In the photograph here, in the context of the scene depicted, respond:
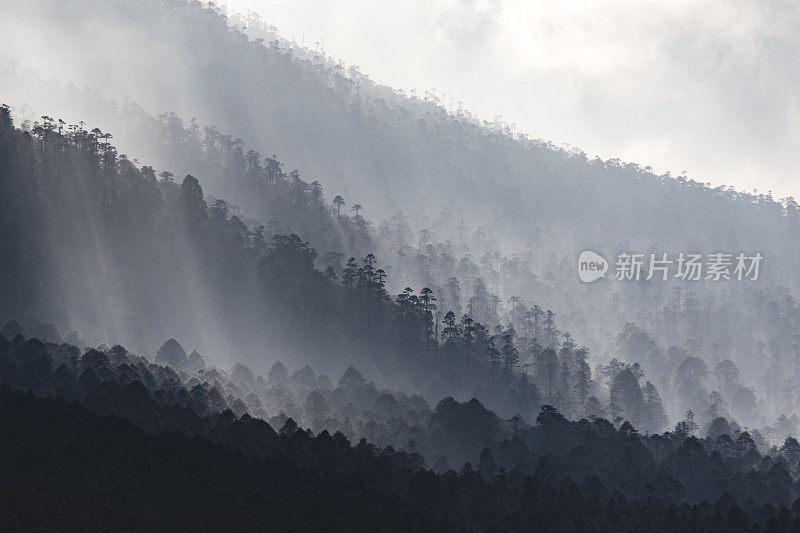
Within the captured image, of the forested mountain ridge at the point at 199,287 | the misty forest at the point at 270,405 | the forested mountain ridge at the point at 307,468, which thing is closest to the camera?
the forested mountain ridge at the point at 307,468

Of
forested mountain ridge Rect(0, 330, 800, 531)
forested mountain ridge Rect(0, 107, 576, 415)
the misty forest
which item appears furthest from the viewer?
forested mountain ridge Rect(0, 107, 576, 415)

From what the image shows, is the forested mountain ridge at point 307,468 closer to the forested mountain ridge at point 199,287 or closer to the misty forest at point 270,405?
the misty forest at point 270,405

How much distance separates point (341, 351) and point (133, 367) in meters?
71.4

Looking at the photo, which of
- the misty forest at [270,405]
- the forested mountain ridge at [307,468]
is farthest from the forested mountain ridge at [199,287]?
the forested mountain ridge at [307,468]

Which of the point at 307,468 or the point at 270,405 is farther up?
the point at 270,405

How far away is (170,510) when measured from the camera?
7394cm

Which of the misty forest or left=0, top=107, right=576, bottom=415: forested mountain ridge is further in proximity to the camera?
left=0, top=107, right=576, bottom=415: forested mountain ridge

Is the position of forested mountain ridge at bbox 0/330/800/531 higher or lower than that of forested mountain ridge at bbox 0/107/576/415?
lower

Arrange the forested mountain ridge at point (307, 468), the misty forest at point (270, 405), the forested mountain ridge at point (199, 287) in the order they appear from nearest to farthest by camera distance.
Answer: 1. the forested mountain ridge at point (307, 468)
2. the misty forest at point (270, 405)
3. the forested mountain ridge at point (199, 287)

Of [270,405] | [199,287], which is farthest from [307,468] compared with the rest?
[199,287]

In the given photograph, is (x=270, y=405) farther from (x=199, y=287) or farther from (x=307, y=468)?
(x=199, y=287)

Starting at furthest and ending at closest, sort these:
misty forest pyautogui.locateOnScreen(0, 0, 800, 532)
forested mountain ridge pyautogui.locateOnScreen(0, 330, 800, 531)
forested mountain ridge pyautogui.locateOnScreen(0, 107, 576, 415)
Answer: forested mountain ridge pyautogui.locateOnScreen(0, 107, 576, 415), misty forest pyautogui.locateOnScreen(0, 0, 800, 532), forested mountain ridge pyautogui.locateOnScreen(0, 330, 800, 531)

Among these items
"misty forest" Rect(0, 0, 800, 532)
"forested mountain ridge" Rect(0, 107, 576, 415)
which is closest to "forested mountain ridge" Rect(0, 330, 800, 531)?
"misty forest" Rect(0, 0, 800, 532)

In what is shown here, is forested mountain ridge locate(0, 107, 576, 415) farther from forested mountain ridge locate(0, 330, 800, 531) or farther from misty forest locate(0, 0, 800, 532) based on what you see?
forested mountain ridge locate(0, 330, 800, 531)
